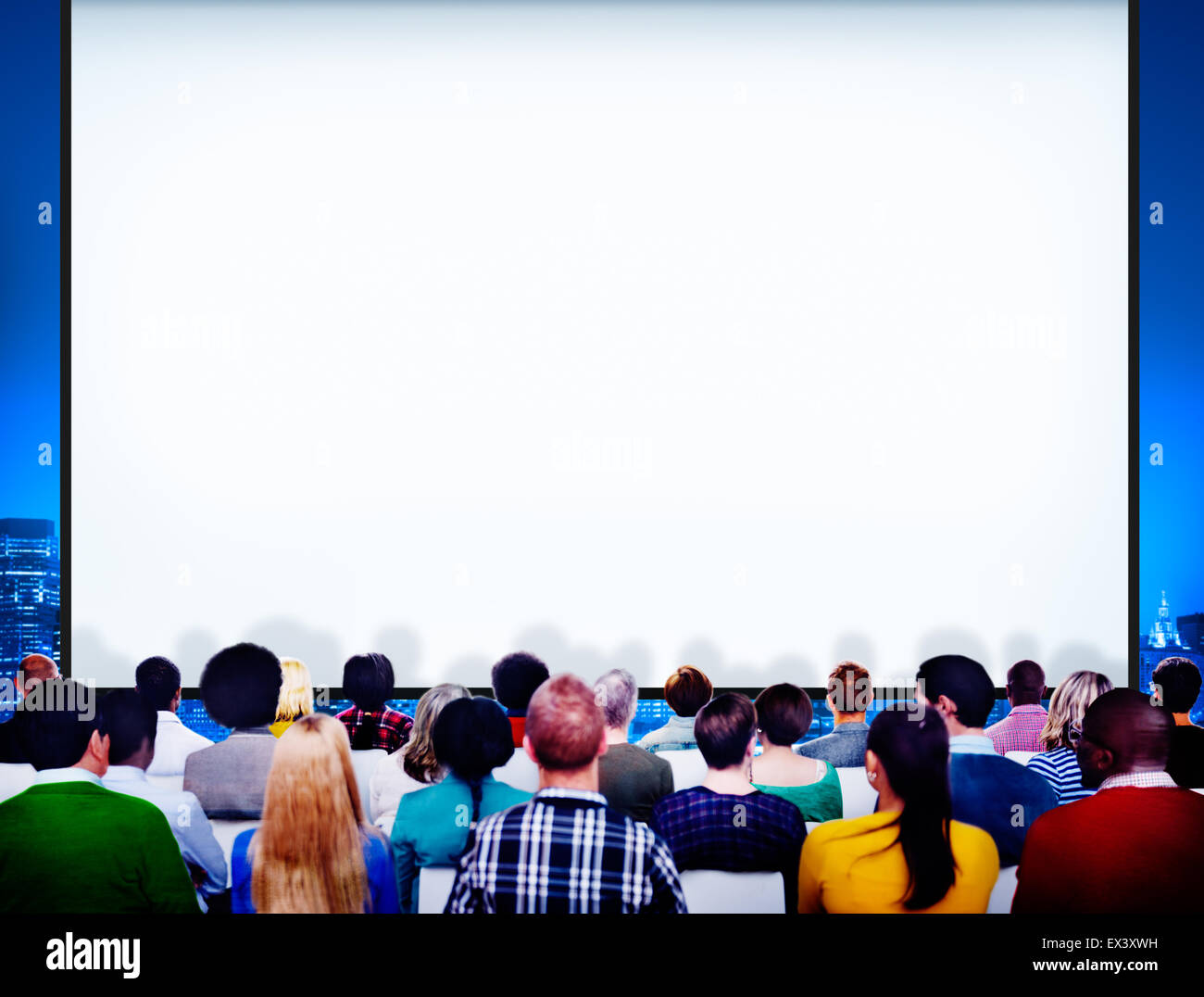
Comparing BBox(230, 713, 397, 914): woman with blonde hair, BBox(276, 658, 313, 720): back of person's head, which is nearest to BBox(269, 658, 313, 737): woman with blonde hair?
BBox(276, 658, 313, 720): back of person's head

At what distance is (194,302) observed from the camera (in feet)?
15.3

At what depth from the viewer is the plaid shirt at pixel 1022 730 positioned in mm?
3373

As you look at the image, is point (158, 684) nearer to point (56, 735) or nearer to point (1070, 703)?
point (56, 735)

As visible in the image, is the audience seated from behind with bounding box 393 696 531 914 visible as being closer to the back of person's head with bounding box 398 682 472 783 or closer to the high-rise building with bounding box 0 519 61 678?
the back of person's head with bounding box 398 682 472 783

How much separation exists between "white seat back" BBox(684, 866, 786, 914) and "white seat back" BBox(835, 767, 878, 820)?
43 cm

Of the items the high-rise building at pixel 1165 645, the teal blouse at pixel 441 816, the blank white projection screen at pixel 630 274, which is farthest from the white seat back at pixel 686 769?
the high-rise building at pixel 1165 645

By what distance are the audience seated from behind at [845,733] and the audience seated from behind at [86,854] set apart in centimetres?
184

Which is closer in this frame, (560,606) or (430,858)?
(430,858)

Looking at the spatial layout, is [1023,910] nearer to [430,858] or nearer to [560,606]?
[430,858]

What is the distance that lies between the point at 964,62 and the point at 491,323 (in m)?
2.86

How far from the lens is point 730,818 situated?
2.14 m

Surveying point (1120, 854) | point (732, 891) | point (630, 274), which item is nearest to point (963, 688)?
point (1120, 854)
